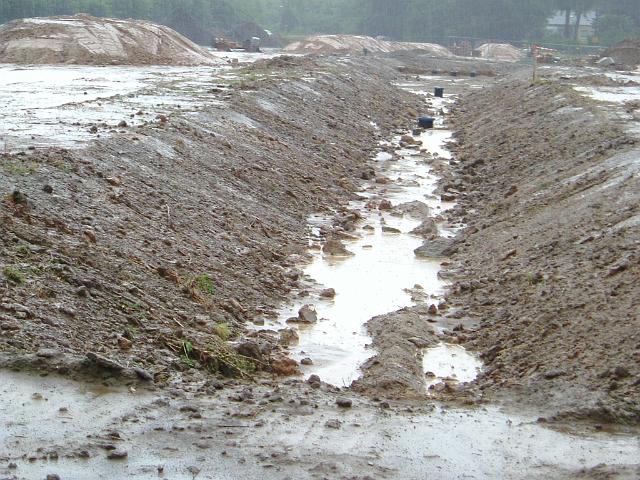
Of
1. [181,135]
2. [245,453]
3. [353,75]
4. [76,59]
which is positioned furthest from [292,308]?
[76,59]

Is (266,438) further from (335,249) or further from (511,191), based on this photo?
(511,191)

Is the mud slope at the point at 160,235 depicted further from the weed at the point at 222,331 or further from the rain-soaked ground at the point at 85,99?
the rain-soaked ground at the point at 85,99

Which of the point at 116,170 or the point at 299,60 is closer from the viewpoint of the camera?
the point at 116,170

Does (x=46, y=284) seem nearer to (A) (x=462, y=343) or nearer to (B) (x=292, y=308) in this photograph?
(B) (x=292, y=308)

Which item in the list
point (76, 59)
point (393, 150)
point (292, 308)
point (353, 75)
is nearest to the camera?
point (292, 308)

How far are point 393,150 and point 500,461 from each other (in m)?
16.9

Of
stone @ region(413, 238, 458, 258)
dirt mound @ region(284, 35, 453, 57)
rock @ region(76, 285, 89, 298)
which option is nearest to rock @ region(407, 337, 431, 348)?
rock @ region(76, 285, 89, 298)

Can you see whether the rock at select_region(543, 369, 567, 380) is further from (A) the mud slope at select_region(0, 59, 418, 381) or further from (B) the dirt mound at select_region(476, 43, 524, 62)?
(B) the dirt mound at select_region(476, 43, 524, 62)

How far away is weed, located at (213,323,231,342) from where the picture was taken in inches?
350

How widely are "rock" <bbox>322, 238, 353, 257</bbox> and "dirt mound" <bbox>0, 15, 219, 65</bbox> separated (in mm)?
25951

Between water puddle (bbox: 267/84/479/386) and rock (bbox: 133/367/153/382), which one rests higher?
rock (bbox: 133/367/153/382)

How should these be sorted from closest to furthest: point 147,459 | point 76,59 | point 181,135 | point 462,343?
point 147,459 → point 462,343 → point 181,135 → point 76,59

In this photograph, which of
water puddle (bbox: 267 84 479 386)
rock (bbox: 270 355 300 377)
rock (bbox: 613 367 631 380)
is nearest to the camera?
rock (bbox: 613 367 631 380)

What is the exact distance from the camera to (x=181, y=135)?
1544cm
